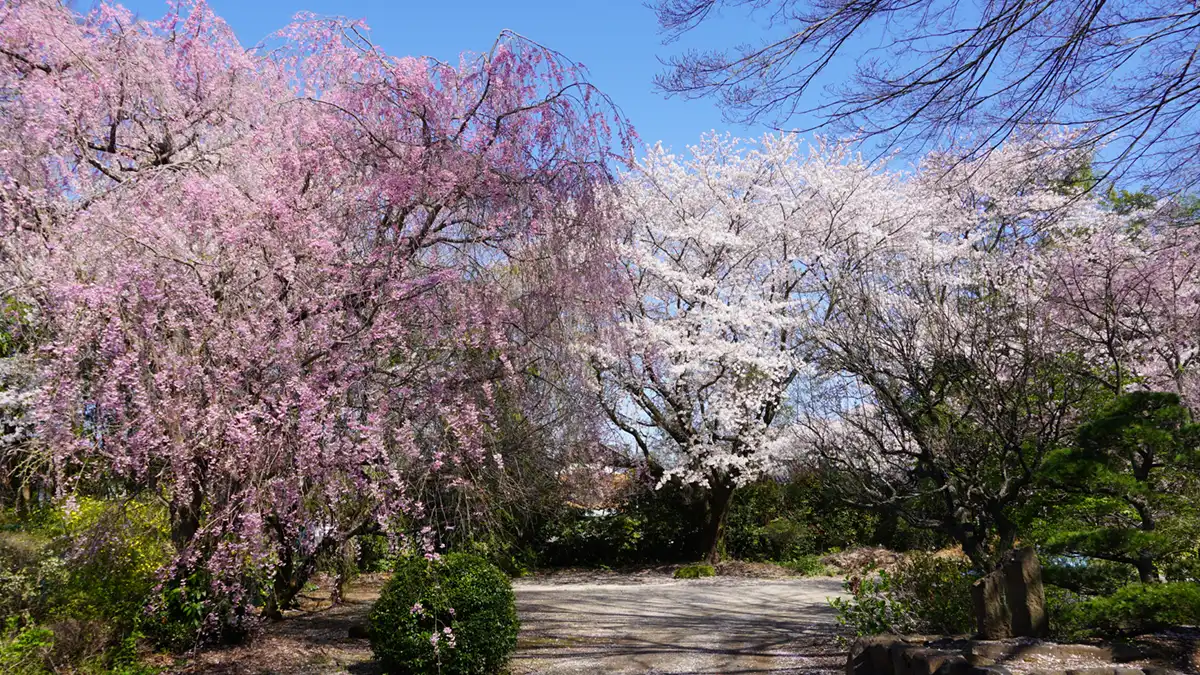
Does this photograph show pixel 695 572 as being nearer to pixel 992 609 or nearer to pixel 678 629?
pixel 678 629

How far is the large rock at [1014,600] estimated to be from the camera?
5445mm

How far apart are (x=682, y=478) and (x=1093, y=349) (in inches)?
303

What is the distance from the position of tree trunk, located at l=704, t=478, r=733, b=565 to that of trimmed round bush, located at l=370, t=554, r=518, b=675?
941cm

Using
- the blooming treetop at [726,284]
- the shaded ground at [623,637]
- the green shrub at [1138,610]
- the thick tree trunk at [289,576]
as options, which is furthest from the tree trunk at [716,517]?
the green shrub at [1138,610]

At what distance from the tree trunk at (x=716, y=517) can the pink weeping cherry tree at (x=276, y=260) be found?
8946 millimetres

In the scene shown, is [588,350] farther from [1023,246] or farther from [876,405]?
[1023,246]

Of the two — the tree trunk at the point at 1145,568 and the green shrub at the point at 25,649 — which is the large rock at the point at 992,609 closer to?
the tree trunk at the point at 1145,568

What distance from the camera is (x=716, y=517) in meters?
15.9

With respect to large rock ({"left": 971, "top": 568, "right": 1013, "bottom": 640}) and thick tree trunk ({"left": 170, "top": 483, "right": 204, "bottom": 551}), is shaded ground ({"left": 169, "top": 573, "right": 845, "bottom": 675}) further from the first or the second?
large rock ({"left": 971, "top": 568, "right": 1013, "bottom": 640})

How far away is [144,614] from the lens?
6895mm

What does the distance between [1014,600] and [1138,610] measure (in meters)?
0.85

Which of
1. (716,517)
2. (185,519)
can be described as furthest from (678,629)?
(716,517)

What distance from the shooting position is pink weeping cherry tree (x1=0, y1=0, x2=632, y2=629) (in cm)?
568

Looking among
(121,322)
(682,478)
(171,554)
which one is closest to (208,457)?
(121,322)
